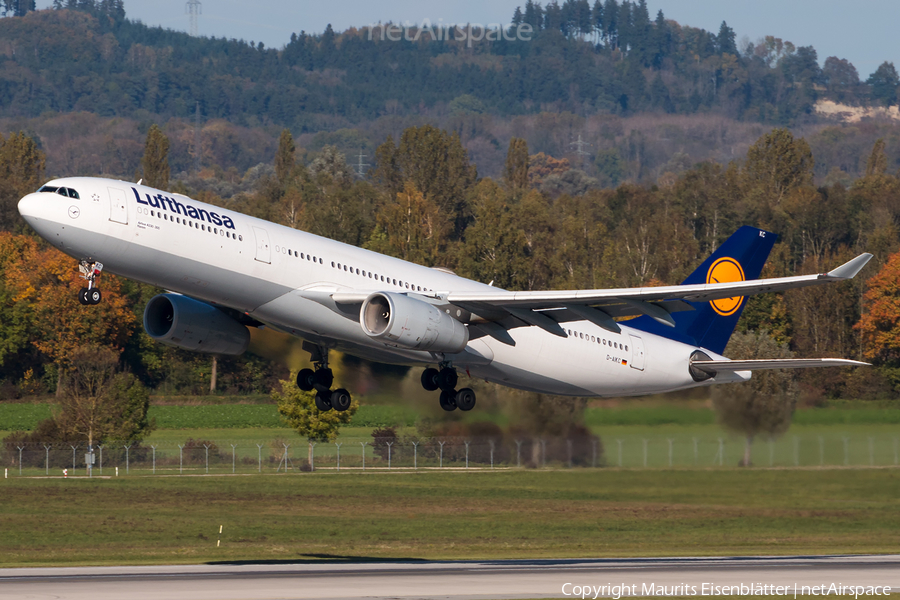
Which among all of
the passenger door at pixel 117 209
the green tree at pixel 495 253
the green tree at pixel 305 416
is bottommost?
the green tree at pixel 305 416

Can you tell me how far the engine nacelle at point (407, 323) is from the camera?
34.4m

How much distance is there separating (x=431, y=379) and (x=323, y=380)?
153 inches

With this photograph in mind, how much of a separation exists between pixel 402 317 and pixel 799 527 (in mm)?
30724

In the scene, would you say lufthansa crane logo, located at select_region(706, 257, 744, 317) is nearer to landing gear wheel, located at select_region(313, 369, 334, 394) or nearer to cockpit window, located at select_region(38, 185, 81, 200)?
landing gear wheel, located at select_region(313, 369, 334, 394)

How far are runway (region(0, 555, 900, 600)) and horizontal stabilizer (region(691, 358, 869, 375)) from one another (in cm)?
658

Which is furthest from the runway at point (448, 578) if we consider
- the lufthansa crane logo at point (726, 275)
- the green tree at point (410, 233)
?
the green tree at point (410, 233)

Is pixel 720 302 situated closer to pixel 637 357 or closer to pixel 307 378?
pixel 637 357

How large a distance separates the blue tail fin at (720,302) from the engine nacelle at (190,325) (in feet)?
46.8

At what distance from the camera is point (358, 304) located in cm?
3528

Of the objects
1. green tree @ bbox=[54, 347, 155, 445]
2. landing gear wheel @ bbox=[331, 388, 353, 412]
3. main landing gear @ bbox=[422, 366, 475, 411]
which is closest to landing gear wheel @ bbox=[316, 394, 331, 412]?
landing gear wheel @ bbox=[331, 388, 353, 412]

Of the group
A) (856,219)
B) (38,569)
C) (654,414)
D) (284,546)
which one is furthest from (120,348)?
(856,219)

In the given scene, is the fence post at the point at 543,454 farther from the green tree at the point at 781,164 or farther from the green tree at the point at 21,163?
the green tree at the point at 21,163

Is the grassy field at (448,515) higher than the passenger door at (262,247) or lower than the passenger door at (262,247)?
lower

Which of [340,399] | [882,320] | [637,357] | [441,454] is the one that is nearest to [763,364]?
[637,357]
